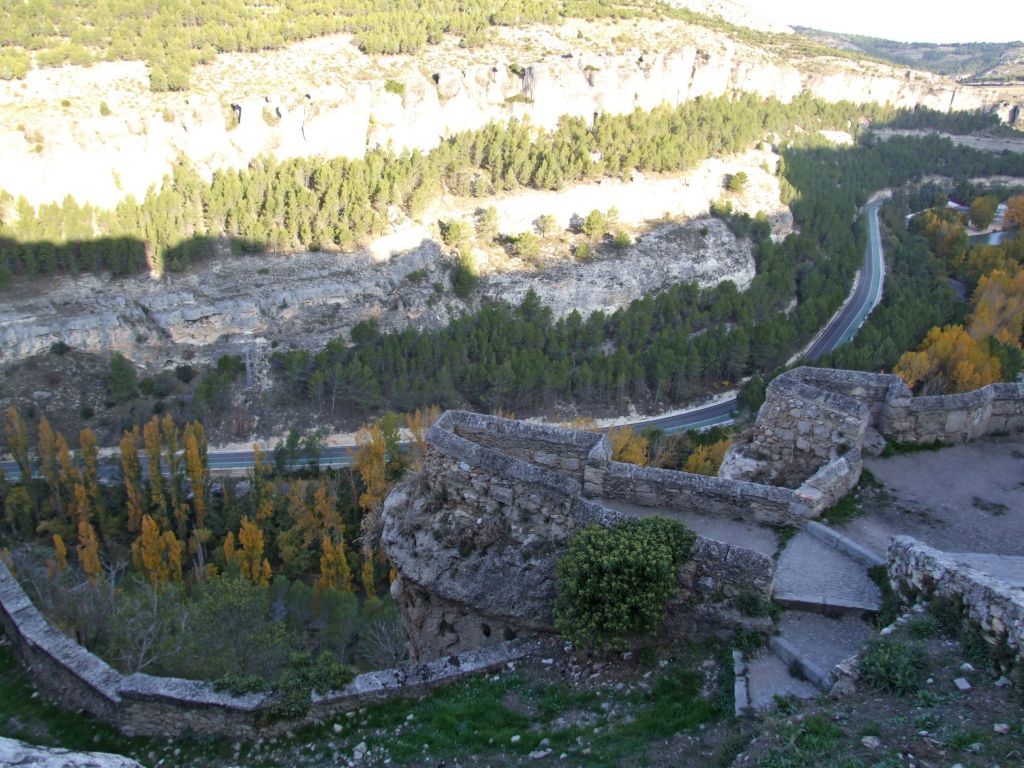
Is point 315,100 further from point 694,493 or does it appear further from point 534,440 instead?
point 694,493

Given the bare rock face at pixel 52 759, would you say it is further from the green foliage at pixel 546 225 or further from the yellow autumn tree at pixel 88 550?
the green foliage at pixel 546 225

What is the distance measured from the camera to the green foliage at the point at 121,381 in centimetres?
4028

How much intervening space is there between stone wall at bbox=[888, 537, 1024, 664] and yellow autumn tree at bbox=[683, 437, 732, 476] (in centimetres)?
1804

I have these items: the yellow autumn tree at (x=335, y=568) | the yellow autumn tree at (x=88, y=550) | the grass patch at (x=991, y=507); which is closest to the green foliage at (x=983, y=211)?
the yellow autumn tree at (x=335, y=568)

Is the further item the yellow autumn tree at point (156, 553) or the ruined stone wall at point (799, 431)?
the yellow autumn tree at point (156, 553)

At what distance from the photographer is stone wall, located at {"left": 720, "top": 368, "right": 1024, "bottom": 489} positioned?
39.2 ft

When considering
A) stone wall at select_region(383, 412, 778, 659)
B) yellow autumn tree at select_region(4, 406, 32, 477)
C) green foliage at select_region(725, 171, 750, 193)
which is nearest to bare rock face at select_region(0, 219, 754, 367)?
yellow autumn tree at select_region(4, 406, 32, 477)

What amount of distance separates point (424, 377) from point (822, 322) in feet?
99.8

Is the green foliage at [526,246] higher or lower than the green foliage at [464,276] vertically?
higher

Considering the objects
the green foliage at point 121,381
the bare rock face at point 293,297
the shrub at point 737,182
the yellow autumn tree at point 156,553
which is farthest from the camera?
the shrub at point 737,182

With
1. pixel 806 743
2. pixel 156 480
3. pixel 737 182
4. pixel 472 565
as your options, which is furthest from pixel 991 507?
pixel 737 182

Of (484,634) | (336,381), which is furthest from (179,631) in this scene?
(336,381)

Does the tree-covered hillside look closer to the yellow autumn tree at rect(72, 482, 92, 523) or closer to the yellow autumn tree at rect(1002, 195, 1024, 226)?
the yellow autumn tree at rect(72, 482, 92, 523)

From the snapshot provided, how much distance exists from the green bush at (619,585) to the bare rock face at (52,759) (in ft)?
15.8
